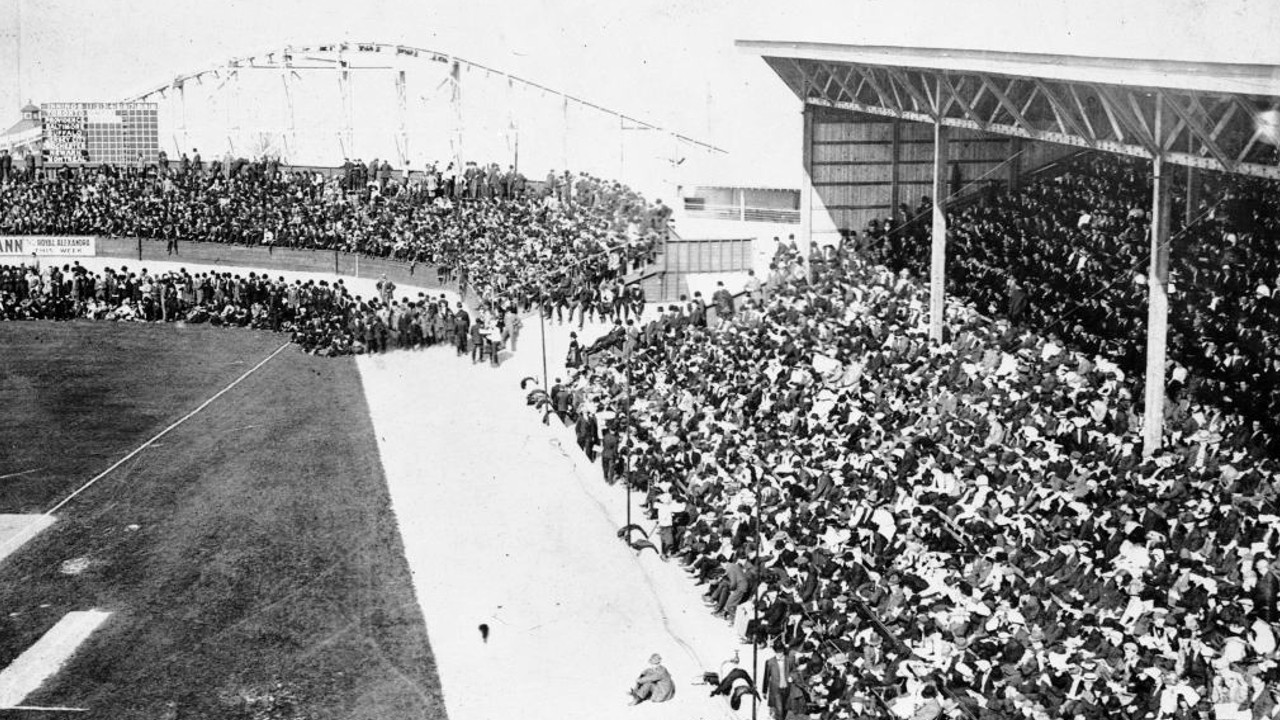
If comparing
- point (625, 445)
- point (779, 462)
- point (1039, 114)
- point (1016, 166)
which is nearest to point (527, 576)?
point (625, 445)

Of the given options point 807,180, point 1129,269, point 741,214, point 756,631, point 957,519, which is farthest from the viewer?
point 741,214

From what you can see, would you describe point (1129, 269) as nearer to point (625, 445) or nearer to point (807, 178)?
point (625, 445)

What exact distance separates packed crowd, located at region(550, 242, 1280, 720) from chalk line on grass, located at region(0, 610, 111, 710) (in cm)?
830

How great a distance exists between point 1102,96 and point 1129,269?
5.45 m

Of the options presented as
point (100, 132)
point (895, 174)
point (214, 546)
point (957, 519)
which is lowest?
point (214, 546)

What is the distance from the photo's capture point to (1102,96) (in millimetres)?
18719

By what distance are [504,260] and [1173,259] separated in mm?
19997

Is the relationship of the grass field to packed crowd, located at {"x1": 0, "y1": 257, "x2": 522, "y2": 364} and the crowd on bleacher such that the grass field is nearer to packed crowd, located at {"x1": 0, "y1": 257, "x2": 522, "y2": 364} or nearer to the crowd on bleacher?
packed crowd, located at {"x1": 0, "y1": 257, "x2": 522, "y2": 364}

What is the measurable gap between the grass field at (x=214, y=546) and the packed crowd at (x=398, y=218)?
587cm

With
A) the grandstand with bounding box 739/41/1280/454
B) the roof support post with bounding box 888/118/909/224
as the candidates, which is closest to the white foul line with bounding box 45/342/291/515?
the grandstand with bounding box 739/41/1280/454

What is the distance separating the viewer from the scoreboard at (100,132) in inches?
2156

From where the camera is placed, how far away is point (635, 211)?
3644 centimetres

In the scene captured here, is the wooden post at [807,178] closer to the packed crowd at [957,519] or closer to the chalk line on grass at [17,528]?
the packed crowd at [957,519]

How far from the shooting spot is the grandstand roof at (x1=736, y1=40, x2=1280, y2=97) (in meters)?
15.2
